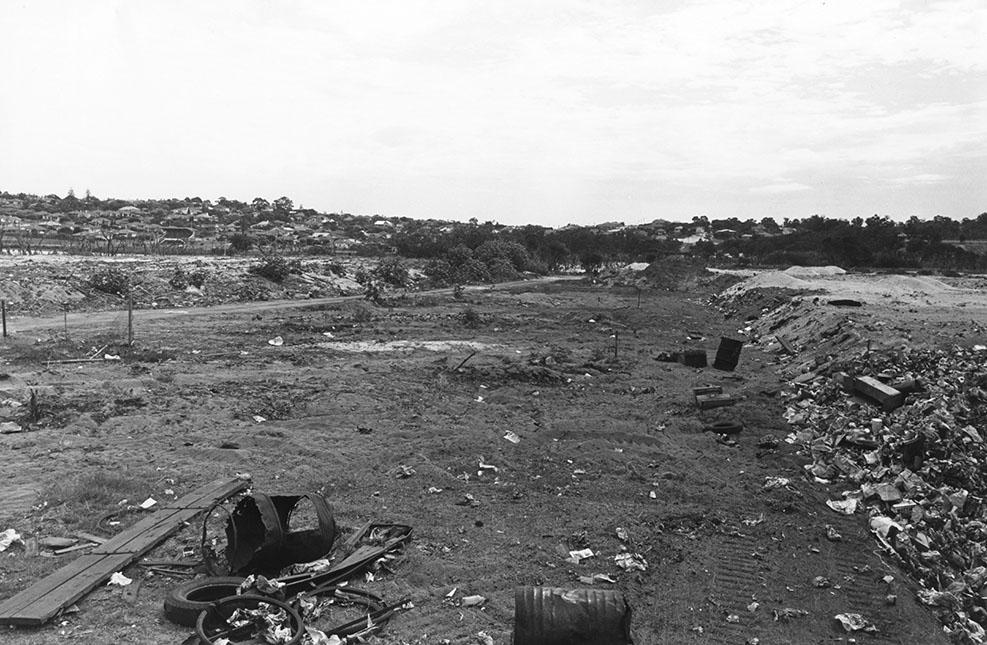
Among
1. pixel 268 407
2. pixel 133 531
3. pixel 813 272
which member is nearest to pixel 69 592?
pixel 133 531

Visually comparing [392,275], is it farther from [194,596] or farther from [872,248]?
[872,248]

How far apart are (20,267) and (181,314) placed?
8.73 meters

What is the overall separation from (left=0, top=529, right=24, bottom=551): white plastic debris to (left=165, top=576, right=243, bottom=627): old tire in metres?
1.72

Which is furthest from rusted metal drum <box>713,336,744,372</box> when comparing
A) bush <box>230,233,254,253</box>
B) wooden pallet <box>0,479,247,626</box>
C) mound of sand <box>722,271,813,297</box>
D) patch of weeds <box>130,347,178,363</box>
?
bush <box>230,233,254,253</box>

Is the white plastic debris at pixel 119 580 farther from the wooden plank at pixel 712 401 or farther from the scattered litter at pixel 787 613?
the wooden plank at pixel 712 401

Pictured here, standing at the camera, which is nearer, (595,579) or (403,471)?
(595,579)

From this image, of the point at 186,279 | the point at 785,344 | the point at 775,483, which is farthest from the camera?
the point at 186,279

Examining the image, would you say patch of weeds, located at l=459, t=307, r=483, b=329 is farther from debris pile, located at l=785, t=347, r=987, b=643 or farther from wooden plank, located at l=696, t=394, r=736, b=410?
debris pile, located at l=785, t=347, r=987, b=643

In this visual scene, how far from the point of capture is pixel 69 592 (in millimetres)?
4637

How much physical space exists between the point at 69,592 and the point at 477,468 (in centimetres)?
415

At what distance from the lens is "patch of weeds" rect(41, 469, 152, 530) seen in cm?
607

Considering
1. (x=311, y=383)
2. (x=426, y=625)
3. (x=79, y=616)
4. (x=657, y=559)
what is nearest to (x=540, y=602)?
(x=426, y=625)

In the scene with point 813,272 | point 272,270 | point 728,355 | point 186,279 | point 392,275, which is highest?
point 813,272

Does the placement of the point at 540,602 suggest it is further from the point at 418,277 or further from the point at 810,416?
the point at 418,277
